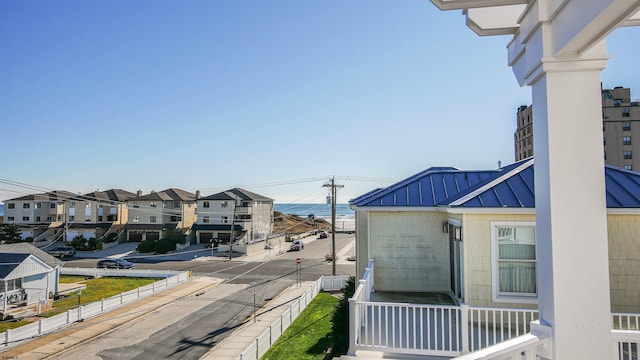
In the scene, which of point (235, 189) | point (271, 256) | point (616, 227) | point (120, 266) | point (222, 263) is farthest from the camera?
point (235, 189)

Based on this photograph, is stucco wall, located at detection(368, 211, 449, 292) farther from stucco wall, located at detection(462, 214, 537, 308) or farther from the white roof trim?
stucco wall, located at detection(462, 214, 537, 308)

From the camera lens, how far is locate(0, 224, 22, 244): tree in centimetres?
4138

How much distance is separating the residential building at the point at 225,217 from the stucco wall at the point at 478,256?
37.4 meters

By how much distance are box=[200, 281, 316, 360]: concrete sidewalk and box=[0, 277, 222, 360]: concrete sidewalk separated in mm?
5669

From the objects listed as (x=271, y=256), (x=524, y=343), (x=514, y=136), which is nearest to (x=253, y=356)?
(x=524, y=343)

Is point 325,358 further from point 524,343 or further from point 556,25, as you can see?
point 556,25

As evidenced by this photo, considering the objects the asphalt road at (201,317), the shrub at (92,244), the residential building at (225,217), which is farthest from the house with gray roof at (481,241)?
the shrub at (92,244)

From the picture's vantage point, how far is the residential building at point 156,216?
146 feet

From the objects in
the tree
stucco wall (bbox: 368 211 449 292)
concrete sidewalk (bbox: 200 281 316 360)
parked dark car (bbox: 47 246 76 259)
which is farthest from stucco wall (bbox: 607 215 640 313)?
the tree

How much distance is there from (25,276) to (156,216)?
25.0 m

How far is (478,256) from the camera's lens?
22.7 ft

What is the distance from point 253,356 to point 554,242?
11.6m

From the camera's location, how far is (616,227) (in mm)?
6754

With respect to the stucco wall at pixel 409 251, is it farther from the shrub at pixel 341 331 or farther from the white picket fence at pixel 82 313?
the white picket fence at pixel 82 313
